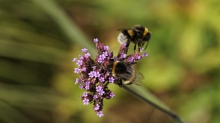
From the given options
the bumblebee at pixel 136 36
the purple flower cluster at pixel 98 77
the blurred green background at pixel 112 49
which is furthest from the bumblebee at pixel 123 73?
the blurred green background at pixel 112 49

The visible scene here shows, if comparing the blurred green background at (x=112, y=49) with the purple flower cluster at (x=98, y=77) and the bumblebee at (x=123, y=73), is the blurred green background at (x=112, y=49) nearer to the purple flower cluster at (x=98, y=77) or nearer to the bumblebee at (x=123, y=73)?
the purple flower cluster at (x=98, y=77)

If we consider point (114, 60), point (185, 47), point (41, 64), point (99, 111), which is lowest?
point (99, 111)

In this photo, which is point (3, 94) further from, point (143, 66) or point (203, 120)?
point (203, 120)

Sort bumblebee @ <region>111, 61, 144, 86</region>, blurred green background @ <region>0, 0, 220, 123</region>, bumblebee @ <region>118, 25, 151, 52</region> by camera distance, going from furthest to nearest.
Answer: blurred green background @ <region>0, 0, 220, 123</region> < bumblebee @ <region>118, 25, 151, 52</region> < bumblebee @ <region>111, 61, 144, 86</region>

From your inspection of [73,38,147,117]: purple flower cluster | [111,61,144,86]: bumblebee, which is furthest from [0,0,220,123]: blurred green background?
[111,61,144,86]: bumblebee

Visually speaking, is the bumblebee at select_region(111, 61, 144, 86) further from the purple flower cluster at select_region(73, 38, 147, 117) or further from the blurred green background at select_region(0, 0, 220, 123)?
the blurred green background at select_region(0, 0, 220, 123)

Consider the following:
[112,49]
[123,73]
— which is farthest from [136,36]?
[112,49]

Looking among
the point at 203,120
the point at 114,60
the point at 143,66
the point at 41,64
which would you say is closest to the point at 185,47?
the point at 143,66

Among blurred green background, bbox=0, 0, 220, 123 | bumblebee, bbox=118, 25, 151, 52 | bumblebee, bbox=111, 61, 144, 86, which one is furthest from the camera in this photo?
blurred green background, bbox=0, 0, 220, 123
